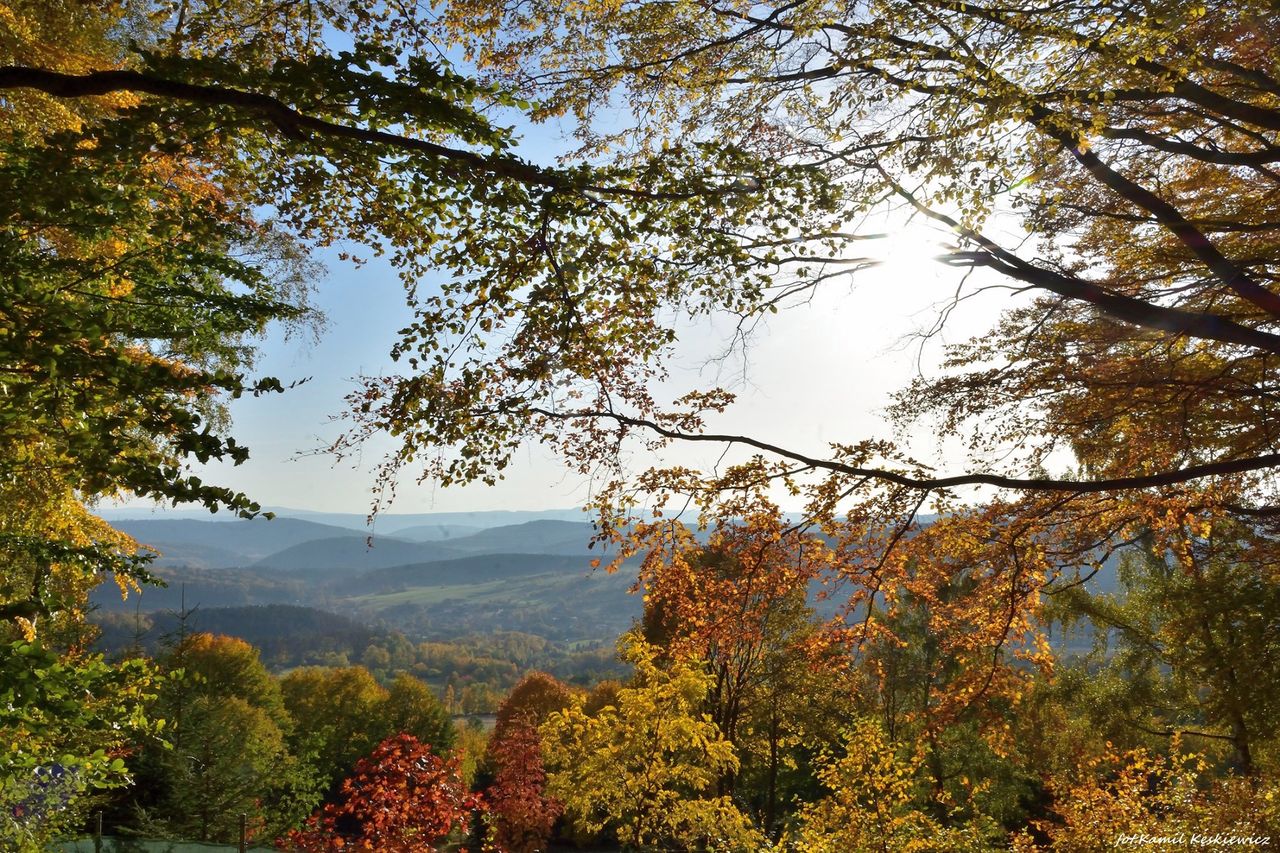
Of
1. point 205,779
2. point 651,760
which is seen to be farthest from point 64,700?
point 205,779

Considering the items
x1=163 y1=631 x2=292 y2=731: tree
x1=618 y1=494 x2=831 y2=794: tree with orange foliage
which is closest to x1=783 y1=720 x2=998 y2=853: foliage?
x1=618 y1=494 x2=831 y2=794: tree with orange foliage

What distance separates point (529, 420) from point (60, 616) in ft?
28.9

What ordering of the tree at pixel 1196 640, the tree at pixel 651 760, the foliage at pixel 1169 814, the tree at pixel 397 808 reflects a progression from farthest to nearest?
1. the tree at pixel 397 808
2. the tree at pixel 651 760
3. the tree at pixel 1196 640
4. the foliage at pixel 1169 814

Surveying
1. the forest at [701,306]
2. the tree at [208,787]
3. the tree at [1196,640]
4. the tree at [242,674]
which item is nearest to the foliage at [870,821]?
the forest at [701,306]

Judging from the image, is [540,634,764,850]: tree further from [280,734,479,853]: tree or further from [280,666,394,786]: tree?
[280,666,394,786]: tree

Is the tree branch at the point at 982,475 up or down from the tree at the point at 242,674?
up

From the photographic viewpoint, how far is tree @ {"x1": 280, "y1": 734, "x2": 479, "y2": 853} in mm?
11023

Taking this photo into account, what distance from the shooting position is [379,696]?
4394cm

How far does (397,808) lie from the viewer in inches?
441

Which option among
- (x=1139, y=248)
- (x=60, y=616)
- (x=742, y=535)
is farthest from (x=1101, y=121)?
(x=60, y=616)

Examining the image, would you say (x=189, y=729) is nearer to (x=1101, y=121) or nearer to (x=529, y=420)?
(x=529, y=420)

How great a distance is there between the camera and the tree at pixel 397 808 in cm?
1102

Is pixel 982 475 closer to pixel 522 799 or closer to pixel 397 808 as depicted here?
pixel 397 808

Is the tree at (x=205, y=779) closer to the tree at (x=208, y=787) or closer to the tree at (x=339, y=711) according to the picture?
the tree at (x=208, y=787)
